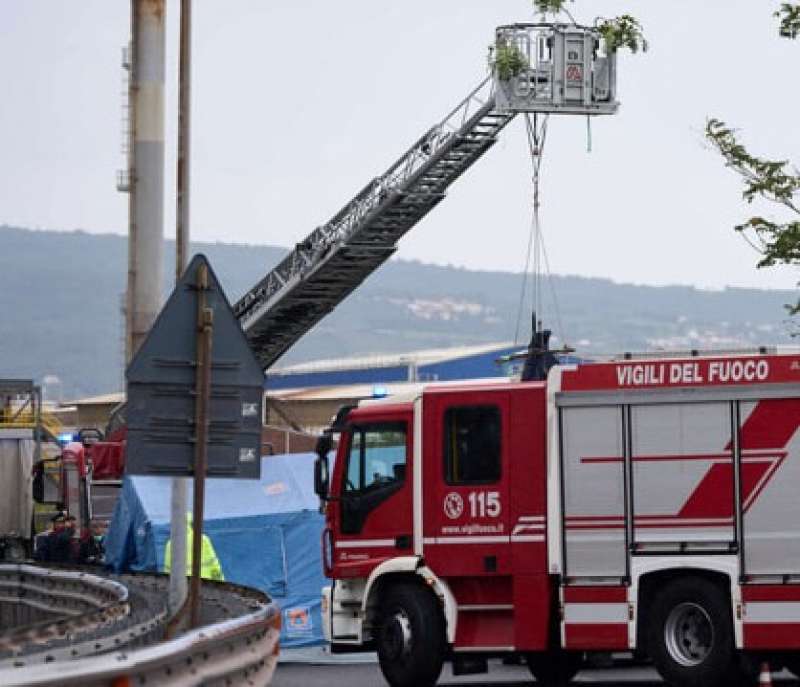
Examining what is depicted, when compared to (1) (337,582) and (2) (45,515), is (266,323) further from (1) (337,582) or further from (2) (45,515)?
(1) (337,582)

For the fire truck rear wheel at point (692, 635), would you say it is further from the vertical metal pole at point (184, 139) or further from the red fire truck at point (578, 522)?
the vertical metal pole at point (184, 139)

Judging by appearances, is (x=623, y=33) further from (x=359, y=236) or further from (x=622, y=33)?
(x=359, y=236)

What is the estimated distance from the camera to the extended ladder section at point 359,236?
38791 millimetres

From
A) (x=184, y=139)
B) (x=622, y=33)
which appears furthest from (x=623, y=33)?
(x=184, y=139)

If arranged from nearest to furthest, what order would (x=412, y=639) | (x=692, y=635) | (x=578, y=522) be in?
(x=692, y=635)
(x=578, y=522)
(x=412, y=639)

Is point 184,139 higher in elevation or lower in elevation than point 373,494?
higher

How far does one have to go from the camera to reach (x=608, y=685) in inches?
822

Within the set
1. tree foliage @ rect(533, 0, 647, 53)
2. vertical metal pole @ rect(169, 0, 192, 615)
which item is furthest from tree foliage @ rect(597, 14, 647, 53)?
vertical metal pole @ rect(169, 0, 192, 615)

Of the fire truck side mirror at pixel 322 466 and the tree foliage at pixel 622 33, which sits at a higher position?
the tree foliage at pixel 622 33

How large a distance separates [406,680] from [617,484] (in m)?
2.66

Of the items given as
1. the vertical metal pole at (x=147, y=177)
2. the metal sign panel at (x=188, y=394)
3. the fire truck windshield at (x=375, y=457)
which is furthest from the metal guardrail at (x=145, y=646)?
the vertical metal pole at (x=147, y=177)

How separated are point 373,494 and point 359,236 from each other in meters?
20.7

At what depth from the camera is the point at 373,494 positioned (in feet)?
66.5

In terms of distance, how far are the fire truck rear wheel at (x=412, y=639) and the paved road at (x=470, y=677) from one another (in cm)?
166
